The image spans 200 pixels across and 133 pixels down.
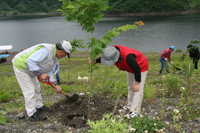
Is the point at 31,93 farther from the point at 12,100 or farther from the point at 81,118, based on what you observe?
the point at 12,100

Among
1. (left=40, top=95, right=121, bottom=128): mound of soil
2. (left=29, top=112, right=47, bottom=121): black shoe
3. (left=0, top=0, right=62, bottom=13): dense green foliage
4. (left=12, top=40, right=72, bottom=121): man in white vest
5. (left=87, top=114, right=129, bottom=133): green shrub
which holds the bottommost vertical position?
(left=40, top=95, right=121, bottom=128): mound of soil

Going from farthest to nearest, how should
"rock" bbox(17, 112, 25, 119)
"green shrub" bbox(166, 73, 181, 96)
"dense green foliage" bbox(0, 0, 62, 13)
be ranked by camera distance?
"dense green foliage" bbox(0, 0, 62, 13) → "green shrub" bbox(166, 73, 181, 96) → "rock" bbox(17, 112, 25, 119)

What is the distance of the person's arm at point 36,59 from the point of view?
3508 mm

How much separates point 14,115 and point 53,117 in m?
1.02

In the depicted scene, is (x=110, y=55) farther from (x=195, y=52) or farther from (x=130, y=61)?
(x=195, y=52)

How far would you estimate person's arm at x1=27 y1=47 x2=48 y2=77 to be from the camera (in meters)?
3.51

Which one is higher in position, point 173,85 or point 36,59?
point 36,59

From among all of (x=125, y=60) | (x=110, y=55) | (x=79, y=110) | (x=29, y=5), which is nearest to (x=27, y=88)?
(x=79, y=110)

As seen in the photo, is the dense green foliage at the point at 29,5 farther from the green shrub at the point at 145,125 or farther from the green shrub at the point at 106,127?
the green shrub at the point at 106,127

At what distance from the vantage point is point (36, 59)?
3531mm

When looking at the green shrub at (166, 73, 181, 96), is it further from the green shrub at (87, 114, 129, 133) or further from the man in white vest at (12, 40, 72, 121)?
the green shrub at (87, 114, 129, 133)

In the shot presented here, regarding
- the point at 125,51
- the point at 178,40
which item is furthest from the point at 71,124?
the point at 178,40

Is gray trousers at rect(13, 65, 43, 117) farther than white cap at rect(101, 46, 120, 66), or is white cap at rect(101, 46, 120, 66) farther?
gray trousers at rect(13, 65, 43, 117)

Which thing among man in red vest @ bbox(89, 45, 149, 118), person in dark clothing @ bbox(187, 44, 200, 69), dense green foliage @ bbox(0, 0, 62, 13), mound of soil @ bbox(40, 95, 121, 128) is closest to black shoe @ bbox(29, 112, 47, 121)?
mound of soil @ bbox(40, 95, 121, 128)
